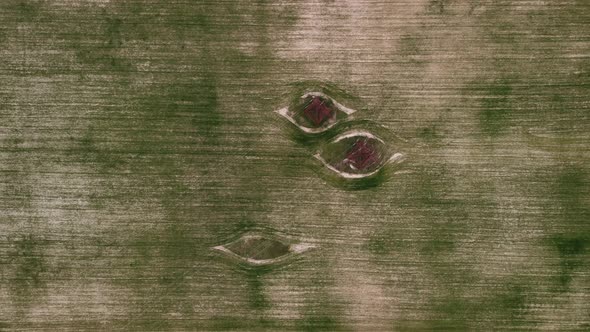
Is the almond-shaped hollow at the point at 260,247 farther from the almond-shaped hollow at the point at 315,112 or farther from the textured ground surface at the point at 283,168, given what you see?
the almond-shaped hollow at the point at 315,112

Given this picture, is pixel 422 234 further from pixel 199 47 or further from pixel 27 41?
pixel 27 41

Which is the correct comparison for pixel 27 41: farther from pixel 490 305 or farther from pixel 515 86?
pixel 490 305

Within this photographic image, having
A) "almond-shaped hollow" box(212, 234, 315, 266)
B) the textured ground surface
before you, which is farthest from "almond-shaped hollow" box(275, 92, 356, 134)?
"almond-shaped hollow" box(212, 234, 315, 266)

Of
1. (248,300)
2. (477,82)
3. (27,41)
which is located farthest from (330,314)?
(27,41)

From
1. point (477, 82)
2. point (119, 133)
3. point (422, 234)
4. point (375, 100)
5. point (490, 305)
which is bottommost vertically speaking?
point (490, 305)

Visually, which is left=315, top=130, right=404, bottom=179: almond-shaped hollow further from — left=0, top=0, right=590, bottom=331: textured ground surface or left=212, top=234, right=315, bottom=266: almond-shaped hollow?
left=212, top=234, right=315, bottom=266: almond-shaped hollow

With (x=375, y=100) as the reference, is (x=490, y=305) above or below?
below
